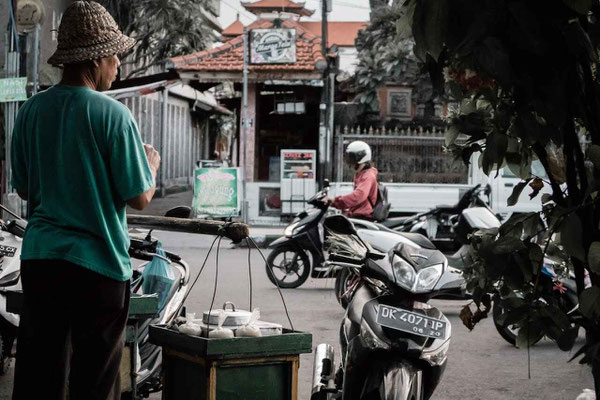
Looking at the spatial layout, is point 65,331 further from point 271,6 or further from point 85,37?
point 271,6

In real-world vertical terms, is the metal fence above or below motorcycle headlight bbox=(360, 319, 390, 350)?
above

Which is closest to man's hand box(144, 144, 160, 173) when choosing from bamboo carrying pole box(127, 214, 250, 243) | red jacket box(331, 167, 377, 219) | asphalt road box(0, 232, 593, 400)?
bamboo carrying pole box(127, 214, 250, 243)

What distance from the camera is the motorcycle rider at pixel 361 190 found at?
10.4 m

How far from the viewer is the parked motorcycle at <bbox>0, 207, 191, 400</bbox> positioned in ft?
16.4

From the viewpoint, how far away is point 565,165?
2.25 m

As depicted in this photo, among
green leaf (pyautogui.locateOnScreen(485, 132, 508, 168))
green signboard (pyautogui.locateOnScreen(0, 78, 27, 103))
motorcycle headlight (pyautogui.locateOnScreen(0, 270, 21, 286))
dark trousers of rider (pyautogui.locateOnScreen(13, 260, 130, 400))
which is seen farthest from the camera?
green signboard (pyautogui.locateOnScreen(0, 78, 27, 103))

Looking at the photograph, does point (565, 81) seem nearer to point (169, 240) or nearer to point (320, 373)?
point (320, 373)

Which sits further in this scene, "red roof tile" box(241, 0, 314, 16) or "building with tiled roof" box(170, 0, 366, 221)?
"red roof tile" box(241, 0, 314, 16)

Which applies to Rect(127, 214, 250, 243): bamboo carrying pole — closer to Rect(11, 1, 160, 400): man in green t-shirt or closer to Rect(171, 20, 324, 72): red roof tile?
Rect(11, 1, 160, 400): man in green t-shirt

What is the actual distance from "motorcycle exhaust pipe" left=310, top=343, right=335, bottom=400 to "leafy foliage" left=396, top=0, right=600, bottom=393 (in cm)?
236

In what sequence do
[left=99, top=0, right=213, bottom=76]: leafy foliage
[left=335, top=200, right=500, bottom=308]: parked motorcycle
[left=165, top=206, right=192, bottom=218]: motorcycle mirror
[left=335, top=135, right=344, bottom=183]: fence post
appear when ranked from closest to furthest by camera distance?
[left=165, top=206, right=192, bottom=218]: motorcycle mirror < [left=335, top=200, right=500, bottom=308]: parked motorcycle < [left=335, top=135, right=344, bottom=183]: fence post < [left=99, top=0, right=213, bottom=76]: leafy foliage

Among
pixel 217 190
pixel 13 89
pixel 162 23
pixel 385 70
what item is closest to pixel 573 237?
pixel 13 89

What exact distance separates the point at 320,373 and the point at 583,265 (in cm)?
294

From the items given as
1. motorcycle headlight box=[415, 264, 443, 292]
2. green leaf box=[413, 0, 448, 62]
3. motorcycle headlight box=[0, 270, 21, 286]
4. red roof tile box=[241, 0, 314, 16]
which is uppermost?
red roof tile box=[241, 0, 314, 16]
